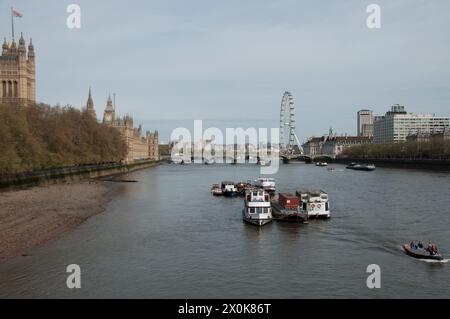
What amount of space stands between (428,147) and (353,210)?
332 ft

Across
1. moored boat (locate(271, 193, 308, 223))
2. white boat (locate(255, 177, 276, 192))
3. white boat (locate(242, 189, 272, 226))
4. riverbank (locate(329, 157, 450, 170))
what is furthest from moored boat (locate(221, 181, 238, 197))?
riverbank (locate(329, 157, 450, 170))

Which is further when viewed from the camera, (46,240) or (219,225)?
(219,225)

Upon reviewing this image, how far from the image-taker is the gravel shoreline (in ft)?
91.5

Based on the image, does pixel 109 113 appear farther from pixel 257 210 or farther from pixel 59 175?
pixel 257 210

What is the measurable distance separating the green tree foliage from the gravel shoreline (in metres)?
3.60

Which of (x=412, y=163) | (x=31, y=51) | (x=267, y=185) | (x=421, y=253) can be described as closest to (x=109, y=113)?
(x=31, y=51)

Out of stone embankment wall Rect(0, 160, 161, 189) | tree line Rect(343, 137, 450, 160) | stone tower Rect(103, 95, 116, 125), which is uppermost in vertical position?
stone tower Rect(103, 95, 116, 125)

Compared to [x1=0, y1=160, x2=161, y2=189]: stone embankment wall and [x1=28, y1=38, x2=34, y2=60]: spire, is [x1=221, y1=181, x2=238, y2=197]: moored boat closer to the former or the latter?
[x1=0, y1=160, x2=161, y2=189]: stone embankment wall

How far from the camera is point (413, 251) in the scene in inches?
968

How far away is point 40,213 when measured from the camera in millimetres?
37750

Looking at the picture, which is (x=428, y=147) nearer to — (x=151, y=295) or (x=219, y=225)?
(x=219, y=225)

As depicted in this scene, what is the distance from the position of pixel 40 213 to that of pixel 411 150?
130 m

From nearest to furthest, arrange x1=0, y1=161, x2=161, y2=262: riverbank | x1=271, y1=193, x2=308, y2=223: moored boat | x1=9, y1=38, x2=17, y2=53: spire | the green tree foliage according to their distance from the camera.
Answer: x1=0, y1=161, x2=161, y2=262: riverbank → x1=271, y1=193, x2=308, y2=223: moored boat → the green tree foliage → x1=9, y1=38, x2=17, y2=53: spire
